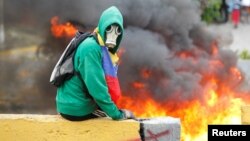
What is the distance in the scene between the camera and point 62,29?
11.1 meters

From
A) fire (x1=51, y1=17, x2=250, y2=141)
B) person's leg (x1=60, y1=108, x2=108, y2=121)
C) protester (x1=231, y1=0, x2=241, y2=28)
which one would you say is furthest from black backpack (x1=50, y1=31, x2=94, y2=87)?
protester (x1=231, y1=0, x2=241, y2=28)

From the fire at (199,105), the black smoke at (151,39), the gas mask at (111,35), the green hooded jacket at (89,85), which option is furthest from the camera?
the black smoke at (151,39)

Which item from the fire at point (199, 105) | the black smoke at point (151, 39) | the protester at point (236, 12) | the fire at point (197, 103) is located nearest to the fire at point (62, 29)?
the fire at point (197, 103)

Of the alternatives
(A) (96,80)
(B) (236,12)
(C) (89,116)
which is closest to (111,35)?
(A) (96,80)

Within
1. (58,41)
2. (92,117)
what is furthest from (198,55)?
(92,117)

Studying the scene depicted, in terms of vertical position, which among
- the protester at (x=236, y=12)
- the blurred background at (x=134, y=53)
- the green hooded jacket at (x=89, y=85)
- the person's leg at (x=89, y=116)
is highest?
the protester at (x=236, y=12)

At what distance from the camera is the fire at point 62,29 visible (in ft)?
36.4

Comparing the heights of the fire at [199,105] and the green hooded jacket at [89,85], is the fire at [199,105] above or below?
above

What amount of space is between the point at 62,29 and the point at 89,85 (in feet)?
19.5

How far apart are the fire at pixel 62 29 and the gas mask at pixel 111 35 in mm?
5677

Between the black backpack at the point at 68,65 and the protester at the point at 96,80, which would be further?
the black backpack at the point at 68,65

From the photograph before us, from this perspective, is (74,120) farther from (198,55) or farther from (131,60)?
(198,55)

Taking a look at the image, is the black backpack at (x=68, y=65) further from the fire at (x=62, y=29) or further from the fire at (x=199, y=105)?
the fire at (x=62, y=29)

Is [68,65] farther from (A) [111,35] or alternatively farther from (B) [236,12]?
(B) [236,12]
